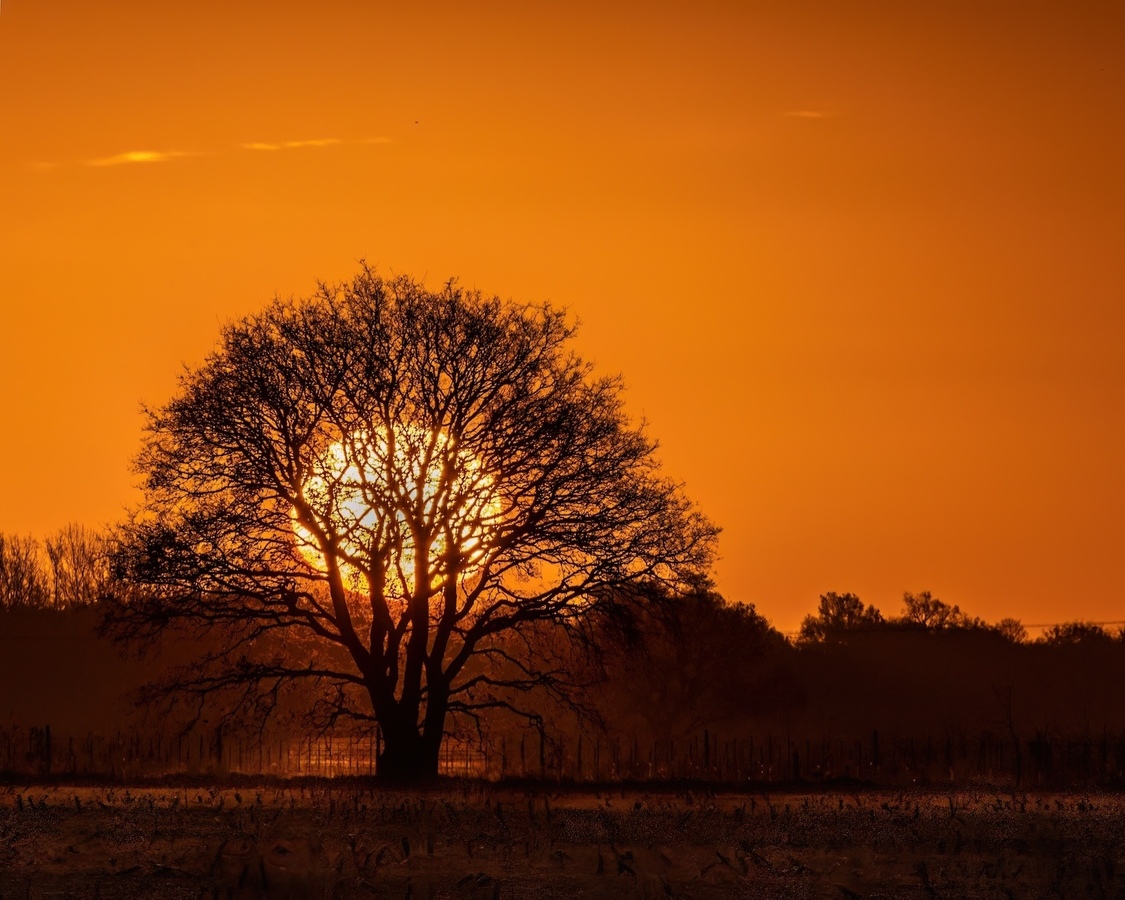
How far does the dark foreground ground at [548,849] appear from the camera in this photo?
69.7ft

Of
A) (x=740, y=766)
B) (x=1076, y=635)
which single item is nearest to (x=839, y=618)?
(x=1076, y=635)

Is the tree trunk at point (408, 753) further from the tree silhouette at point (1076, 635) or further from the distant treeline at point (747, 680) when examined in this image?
the tree silhouette at point (1076, 635)

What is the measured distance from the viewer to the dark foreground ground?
21234mm

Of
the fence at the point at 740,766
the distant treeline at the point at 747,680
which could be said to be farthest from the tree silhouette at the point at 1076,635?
the fence at the point at 740,766

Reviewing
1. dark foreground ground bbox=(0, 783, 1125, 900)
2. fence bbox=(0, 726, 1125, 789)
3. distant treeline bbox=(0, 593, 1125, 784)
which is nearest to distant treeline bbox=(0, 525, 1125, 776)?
distant treeline bbox=(0, 593, 1125, 784)

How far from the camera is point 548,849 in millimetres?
24719

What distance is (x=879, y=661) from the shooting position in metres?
117

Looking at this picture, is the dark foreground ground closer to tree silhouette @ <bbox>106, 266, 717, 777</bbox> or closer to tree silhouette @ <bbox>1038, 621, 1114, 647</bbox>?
tree silhouette @ <bbox>106, 266, 717, 777</bbox>

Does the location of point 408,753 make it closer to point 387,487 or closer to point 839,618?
point 387,487

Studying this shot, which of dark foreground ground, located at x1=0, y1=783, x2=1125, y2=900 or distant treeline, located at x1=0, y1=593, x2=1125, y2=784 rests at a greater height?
distant treeline, located at x1=0, y1=593, x2=1125, y2=784

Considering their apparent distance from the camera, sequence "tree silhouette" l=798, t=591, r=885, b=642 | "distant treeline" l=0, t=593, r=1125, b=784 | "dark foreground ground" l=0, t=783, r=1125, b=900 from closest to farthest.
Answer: "dark foreground ground" l=0, t=783, r=1125, b=900, "distant treeline" l=0, t=593, r=1125, b=784, "tree silhouette" l=798, t=591, r=885, b=642

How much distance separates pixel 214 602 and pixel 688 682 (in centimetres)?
4993

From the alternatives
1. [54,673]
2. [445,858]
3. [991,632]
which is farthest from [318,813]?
[991,632]

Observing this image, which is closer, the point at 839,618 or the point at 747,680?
the point at 747,680
